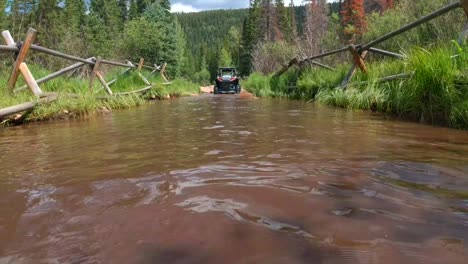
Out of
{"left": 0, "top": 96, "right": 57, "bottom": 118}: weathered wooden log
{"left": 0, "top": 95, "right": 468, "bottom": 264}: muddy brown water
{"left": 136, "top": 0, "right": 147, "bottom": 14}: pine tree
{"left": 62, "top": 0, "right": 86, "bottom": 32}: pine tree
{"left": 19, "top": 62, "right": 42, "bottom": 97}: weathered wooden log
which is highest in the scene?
{"left": 136, "top": 0, "right": 147, "bottom": 14}: pine tree

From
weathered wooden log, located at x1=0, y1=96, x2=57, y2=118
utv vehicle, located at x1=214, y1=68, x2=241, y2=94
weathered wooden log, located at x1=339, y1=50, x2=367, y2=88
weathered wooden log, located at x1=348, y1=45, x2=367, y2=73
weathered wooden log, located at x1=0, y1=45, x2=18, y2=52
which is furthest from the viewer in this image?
utv vehicle, located at x1=214, y1=68, x2=241, y2=94

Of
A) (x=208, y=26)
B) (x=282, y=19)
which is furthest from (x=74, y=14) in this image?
(x=208, y=26)

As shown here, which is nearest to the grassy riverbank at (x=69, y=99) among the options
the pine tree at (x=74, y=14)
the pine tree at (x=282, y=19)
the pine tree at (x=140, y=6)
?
the pine tree at (x=74, y=14)

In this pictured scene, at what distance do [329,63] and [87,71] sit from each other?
8.57 meters

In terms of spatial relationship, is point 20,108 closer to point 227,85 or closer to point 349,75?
point 349,75

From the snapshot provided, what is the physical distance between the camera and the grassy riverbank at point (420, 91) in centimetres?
448

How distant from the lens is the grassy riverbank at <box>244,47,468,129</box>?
4477 millimetres

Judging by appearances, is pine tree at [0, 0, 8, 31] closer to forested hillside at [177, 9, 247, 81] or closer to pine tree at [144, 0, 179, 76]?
pine tree at [144, 0, 179, 76]

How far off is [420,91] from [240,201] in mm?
4064

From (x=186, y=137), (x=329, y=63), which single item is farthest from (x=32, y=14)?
(x=186, y=137)

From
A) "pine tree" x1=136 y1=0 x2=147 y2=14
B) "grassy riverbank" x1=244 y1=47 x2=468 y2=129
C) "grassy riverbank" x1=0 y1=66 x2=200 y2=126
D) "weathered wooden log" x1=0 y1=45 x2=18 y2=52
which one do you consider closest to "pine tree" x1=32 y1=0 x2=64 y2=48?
"pine tree" x1=136 y1=0 x2=147 y2=14

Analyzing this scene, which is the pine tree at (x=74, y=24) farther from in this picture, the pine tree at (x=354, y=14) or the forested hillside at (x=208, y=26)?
the forested hillside at (x=208, y=26)

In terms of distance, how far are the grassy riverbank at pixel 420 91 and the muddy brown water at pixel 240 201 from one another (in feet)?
2.99

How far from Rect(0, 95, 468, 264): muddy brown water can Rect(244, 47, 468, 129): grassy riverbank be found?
0.91 meters
